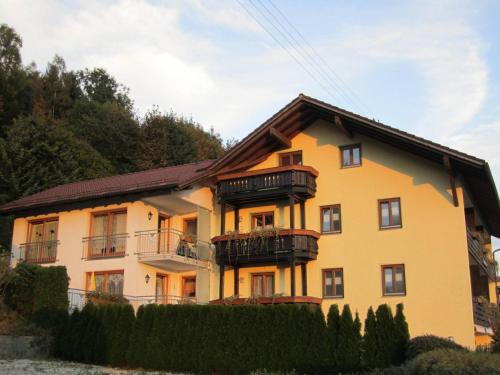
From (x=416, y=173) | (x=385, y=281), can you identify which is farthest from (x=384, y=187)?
(x=385, y=281)

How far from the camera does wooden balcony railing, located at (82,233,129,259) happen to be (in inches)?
1065

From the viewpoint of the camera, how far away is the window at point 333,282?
81.6 ft

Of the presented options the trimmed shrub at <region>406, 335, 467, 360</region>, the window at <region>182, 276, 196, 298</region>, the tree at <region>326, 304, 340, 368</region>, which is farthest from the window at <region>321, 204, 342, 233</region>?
the trimmed shrub at <region>406, 335, 467, 360</region>

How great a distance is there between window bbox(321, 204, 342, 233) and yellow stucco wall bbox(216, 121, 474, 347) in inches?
8.7

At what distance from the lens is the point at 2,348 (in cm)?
2005

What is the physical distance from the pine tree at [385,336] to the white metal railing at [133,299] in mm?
10502

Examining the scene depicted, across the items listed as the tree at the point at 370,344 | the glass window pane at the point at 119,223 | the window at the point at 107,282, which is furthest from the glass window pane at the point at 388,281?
the glass window pane at the point at 119,223

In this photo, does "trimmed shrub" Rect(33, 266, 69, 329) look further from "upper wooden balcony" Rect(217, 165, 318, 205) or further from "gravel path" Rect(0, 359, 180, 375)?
"upper wooden balcony" Rect(217, 165, 318, 205)

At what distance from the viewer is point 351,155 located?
26.2 m

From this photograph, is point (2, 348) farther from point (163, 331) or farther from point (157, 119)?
point (157, 119)

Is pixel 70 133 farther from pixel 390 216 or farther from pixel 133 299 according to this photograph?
pixel 390 216

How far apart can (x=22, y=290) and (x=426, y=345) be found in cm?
1436

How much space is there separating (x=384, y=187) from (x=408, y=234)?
6.97 ft

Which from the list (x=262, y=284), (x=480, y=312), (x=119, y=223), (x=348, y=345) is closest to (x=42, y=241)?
(x=119, y=223)
